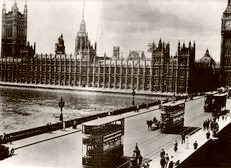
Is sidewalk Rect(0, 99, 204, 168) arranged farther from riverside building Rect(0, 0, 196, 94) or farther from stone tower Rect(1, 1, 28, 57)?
stone tower Rect(1, 1, 28, 57)

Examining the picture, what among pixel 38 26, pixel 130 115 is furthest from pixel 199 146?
pixel 38 26

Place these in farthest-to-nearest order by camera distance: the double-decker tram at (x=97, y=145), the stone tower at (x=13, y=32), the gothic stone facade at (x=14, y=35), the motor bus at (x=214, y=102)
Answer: the gothic stone facade at (x=14, y=35) < the stone tower at (x=13, y=32) < the motor bus at (x=214, y=102) < the double-decker tram at (x=97, y=145)

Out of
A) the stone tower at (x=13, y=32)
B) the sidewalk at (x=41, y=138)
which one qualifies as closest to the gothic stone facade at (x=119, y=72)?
the stone tower at (x=13, y=32)

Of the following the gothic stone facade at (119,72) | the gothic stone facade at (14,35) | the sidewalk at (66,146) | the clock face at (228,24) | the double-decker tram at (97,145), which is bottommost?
the sidewalk at (66,146)

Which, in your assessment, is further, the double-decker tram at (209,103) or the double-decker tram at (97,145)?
the double-decker tram at (209,103)

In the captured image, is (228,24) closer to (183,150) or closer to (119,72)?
(119,72)

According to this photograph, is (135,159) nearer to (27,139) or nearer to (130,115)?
(27,139)

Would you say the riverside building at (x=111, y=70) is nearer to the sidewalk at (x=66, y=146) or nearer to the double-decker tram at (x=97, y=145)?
the sidewalk at (x=66, y=146)
